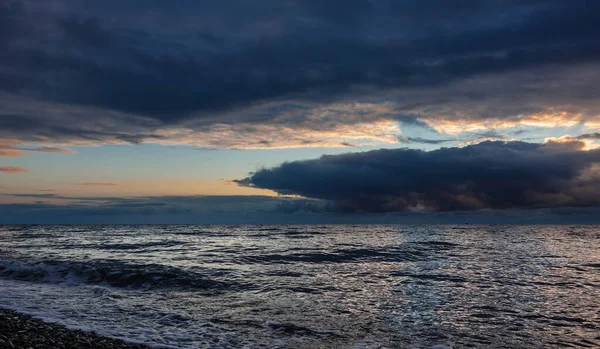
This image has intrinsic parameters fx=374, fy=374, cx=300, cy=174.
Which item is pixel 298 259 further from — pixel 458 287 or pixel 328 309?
pixel 328 309

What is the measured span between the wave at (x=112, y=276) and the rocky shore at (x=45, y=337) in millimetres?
9929

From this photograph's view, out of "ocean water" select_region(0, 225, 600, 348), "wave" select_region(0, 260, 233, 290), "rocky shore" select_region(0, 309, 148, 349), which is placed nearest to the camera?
"rocky shore" select_region(0, 309, 148, 349)

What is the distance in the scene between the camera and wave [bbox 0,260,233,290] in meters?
22.7

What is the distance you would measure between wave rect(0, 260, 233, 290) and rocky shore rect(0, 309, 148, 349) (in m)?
9.93

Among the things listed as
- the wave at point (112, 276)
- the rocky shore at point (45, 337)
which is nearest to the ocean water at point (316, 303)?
the wave at point (112, 276)

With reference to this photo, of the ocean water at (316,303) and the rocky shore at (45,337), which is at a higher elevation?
the rocky shore at (45,337)

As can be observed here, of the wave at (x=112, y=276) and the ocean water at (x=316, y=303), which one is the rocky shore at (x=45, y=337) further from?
the wave at (x=112, y=276)

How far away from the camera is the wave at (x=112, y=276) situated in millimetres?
22688

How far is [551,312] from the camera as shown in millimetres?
16266

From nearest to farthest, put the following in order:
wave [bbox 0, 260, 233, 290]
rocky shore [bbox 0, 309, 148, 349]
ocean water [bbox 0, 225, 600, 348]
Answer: rocky shore [bbox 0, 309, 148, 349]
ocean water [bbox 0, 225, 600, 348]
wave [bbox 0, 260, 233, 290]

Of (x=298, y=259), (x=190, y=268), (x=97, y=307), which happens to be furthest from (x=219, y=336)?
(x=298, y=259)

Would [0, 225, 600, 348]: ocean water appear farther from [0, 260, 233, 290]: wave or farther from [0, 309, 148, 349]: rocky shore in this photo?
[0, 309, 148, 349]: rocky shore

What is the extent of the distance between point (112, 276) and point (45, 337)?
15.0 metres

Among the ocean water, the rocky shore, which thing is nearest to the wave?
the ocean water
